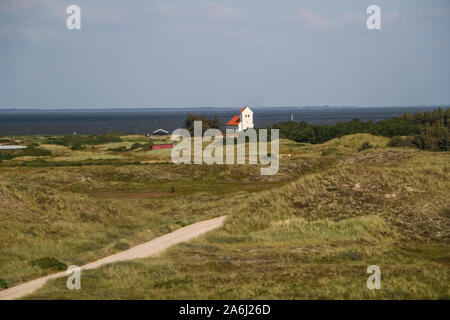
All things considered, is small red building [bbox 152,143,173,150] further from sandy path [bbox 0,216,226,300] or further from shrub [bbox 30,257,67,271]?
shrub [bbox 30,257,67,271]

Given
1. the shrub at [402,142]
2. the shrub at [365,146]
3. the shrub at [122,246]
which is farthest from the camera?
the shrub at [365,146]

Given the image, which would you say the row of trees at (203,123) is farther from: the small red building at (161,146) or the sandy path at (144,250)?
the sandy path at (144,250)

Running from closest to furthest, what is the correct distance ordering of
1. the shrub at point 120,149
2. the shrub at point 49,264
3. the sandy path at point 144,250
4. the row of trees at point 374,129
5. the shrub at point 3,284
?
the sandy path at point 144,250, the shrub at point 3,284, the shrub at point 49,264, the shrub at point 120,149, the row of trees at point 374,129

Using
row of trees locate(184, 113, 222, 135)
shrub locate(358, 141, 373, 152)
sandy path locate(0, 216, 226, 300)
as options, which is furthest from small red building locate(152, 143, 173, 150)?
sandy path locate(0, 216, 226, 300)

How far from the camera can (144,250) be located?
24.0m

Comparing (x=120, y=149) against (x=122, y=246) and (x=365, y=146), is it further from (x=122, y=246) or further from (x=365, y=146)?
(x=122, y=246)

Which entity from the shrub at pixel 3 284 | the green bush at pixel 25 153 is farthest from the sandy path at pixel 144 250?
the green bush at pixel 25 153

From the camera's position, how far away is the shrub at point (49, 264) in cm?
2120

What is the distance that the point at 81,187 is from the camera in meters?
52.7

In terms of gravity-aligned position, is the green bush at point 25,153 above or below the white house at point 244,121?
below

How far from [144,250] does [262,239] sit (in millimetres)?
6111

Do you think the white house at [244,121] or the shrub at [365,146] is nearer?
the shrub at [365,146]

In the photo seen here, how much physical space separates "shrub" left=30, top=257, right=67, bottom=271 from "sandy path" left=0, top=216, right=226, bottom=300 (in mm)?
746

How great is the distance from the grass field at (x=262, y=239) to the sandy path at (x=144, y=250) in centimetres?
75
